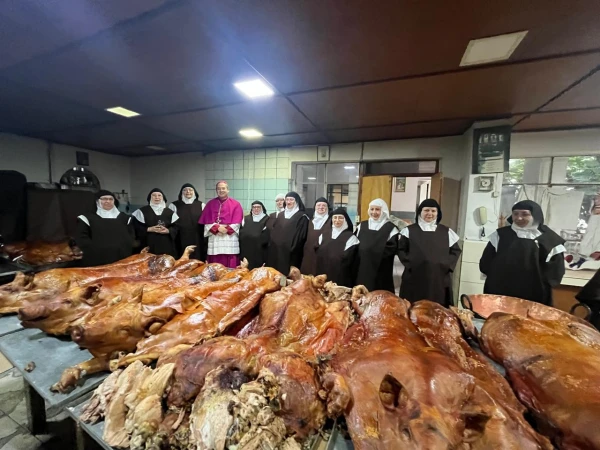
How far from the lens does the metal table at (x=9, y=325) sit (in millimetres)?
1229

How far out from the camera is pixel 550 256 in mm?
2158

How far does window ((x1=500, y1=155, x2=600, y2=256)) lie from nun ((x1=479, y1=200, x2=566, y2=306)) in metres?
1.19

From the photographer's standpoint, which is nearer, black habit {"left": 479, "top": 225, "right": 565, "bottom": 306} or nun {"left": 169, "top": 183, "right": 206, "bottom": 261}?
black habit {"left": 479, "top": 225, "right": 565, "bottom": 306}

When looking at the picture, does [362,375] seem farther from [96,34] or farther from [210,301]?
[96,34]

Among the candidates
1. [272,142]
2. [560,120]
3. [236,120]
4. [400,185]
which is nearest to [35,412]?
[236,120]

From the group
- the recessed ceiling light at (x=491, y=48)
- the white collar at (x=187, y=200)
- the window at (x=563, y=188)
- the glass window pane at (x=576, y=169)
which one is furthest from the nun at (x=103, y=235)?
the glass window pane at (x=576, y=169)

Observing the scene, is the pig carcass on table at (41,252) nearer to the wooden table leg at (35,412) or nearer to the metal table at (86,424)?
the wooden table leg at (35,412)

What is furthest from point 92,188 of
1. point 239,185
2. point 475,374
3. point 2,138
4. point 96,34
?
point 475,374

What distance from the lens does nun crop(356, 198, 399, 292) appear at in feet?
8.74

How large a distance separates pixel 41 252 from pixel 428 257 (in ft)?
15.7

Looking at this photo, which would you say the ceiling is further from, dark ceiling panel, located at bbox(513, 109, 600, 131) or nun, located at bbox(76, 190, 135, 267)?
nun, located at bbox(76, 190, 135, 267)

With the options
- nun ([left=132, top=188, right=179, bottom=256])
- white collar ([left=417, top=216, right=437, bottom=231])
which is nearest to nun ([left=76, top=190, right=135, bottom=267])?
nun ([left=132, top=188, right=179, bottom=256])

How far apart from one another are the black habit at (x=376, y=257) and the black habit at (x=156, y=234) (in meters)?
2.61

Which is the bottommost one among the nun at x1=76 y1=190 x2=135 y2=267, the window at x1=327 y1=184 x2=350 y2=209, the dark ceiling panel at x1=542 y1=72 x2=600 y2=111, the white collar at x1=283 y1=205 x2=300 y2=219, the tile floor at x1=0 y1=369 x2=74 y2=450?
the tile floor at x1=0 y1=369 x2=74 y2=450
